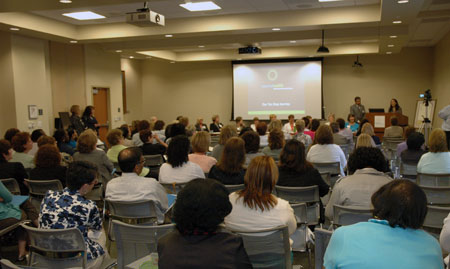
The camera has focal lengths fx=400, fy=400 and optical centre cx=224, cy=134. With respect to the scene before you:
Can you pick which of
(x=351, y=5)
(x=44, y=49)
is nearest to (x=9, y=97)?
(x=44, y=49)

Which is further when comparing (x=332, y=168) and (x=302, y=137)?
(x=302, y=137)

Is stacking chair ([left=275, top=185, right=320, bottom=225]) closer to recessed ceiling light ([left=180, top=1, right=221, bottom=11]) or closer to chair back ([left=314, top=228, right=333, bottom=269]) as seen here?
chair back ([left=314, top=228, right=333, bottom=269])

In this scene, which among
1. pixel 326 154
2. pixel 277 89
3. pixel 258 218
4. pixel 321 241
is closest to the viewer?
pixel 321 241

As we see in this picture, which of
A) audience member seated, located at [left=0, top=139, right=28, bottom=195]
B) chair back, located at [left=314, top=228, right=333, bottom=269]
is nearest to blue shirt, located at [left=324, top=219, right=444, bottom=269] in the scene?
chair back, located at [left=314, top=228, right=333, bottom=269]

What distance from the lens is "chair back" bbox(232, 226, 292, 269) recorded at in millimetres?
2410

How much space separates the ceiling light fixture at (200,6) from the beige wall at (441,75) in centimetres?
717

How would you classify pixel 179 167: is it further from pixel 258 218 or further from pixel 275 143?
pixel 275 143

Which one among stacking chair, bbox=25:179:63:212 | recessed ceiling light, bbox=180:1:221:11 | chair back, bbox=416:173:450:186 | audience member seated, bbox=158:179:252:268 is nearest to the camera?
audience member seated, bbox=158:179:252:268

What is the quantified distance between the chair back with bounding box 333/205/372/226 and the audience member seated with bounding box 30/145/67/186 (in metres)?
3.02

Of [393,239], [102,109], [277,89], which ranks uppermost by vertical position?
[277,89]

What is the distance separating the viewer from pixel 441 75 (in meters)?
12.5

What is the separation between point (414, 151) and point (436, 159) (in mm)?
754

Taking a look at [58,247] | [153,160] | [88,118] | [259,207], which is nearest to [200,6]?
[153,160]

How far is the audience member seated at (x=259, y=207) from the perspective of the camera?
2.59 meters
